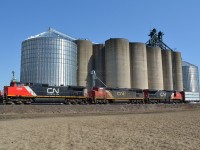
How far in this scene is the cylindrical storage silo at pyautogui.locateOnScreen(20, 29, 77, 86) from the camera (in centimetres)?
6806

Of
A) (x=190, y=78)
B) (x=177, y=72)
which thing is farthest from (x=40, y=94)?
(x=190, y=78)

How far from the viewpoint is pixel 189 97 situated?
7912 centimetres

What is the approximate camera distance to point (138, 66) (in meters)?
82.4

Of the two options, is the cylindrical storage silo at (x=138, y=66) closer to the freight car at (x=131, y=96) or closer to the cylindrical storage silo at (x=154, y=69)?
the cylindrical storage silo at (x=154, y=69)

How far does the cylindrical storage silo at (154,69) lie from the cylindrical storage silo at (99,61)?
17705 millimetres

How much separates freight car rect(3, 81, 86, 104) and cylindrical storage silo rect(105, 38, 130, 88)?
3130 centimetres

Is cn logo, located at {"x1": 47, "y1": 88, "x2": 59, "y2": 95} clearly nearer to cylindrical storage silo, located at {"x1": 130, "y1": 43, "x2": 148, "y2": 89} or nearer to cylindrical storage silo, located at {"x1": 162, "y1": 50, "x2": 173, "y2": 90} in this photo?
cylindrical storage silo, located at {"x1": 130, "y1": 43, "x2": 148, "y2": 89}

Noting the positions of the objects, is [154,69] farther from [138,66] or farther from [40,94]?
[40,94]

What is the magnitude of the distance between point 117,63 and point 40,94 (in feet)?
134

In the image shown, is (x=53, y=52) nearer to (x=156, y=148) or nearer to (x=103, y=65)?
(x=103, y=65)

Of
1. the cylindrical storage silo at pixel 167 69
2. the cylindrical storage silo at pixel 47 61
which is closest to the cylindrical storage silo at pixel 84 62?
the cylindrical storage silo at pixel 47 61

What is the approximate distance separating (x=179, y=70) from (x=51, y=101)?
73.2 m

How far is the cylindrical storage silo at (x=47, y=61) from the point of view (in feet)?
223

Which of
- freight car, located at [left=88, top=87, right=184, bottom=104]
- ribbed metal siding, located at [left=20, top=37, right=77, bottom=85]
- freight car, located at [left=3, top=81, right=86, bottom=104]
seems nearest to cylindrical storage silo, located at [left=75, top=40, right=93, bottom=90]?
ribbed metal siding, located at [left=20, top=37, right=77, bottom=85]
